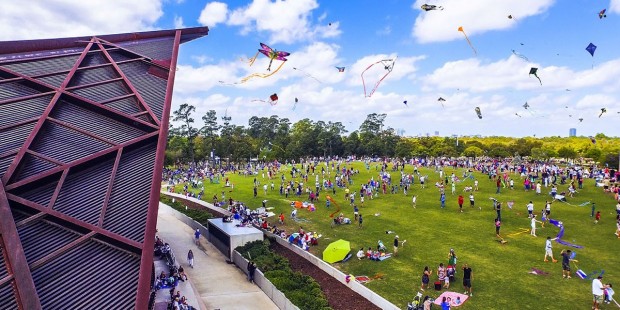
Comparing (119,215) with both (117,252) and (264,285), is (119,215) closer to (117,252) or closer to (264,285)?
(117,252)

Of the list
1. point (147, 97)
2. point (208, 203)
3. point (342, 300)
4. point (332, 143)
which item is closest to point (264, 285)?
point (342, 300)

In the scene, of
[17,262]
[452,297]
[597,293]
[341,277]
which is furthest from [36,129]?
[597,293]

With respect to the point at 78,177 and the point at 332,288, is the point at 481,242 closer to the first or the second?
the point at 332,288

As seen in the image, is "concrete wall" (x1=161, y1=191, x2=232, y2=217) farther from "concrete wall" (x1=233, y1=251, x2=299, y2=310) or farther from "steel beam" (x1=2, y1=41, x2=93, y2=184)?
"steel beam" (x1=2, y1=41, x2=93, y2=184)

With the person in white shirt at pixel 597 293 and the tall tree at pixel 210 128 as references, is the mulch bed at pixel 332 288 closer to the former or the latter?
the person in white shirt at pixel 597 293

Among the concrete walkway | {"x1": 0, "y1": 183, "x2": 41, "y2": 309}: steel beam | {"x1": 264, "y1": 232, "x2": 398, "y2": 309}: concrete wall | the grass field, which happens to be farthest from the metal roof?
the grass field

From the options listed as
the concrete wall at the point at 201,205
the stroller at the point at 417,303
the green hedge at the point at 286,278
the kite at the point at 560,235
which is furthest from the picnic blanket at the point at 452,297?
the concrete wall at the point at 201,205
